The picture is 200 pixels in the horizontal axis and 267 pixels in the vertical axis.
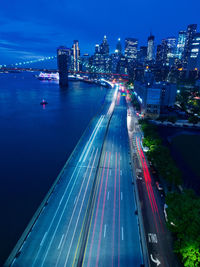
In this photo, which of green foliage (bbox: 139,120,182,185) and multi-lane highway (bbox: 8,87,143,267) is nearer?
multi-lane highway (bbox: 8,87,143,267)

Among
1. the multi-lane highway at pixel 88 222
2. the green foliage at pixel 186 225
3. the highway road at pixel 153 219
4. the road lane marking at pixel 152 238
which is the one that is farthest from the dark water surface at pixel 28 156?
the green foliage at pixel 186 225

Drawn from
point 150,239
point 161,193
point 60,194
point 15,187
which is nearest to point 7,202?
point 15,187

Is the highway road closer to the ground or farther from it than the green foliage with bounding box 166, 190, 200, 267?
closer to the ground

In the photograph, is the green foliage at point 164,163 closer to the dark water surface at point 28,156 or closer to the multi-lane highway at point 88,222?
the multi-lane highway at point 88,222

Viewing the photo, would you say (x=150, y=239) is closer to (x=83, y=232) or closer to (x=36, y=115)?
(x=83, y=232)

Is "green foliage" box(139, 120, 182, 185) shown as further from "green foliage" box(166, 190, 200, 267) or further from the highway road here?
"green foliage" box(166, 190, 200, 267)

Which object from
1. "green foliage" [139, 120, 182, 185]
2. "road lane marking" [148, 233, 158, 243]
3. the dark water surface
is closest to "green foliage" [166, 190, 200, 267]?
"road lane marking" [148, 233, 158, 243]

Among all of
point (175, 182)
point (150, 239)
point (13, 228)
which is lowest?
point (13, 228)
